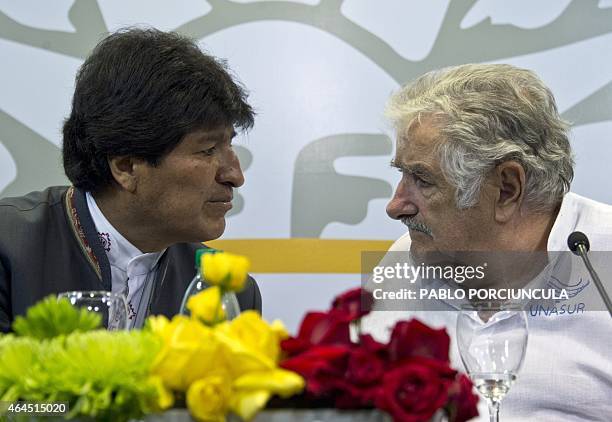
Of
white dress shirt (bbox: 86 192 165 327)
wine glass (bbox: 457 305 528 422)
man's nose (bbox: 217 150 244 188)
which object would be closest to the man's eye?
man's nose (bbox: 217 150 244 188)


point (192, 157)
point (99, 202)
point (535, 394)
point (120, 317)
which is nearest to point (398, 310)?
point (535, 394)

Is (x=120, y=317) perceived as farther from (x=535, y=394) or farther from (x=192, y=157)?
(x=192, y=157)

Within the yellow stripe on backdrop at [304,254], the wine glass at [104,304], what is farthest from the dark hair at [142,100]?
the wine glass at [104,304]

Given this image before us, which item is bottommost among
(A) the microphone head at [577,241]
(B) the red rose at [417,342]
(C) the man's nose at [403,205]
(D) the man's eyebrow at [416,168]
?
(B) the red rose at [417,342]

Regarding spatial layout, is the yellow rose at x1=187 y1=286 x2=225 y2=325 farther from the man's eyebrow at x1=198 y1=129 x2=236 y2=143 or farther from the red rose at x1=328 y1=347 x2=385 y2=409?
the man's eyebrow at x1=198 y1=129 x2=236 y2=143

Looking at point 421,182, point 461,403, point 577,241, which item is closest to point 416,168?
point 421,182

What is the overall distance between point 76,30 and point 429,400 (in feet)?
7.38

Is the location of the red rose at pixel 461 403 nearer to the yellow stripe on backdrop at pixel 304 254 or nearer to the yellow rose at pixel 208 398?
the yellow rose at pixel 208 398

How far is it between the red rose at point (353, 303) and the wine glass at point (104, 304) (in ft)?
1.07

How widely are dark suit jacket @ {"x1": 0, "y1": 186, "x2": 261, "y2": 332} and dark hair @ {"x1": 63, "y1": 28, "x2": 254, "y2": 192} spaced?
0.12 metres

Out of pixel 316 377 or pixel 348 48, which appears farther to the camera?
pixel 348 48

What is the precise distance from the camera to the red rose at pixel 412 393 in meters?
0.73

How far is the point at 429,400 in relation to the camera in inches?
29.1

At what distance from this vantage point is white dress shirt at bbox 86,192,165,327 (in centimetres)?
200
